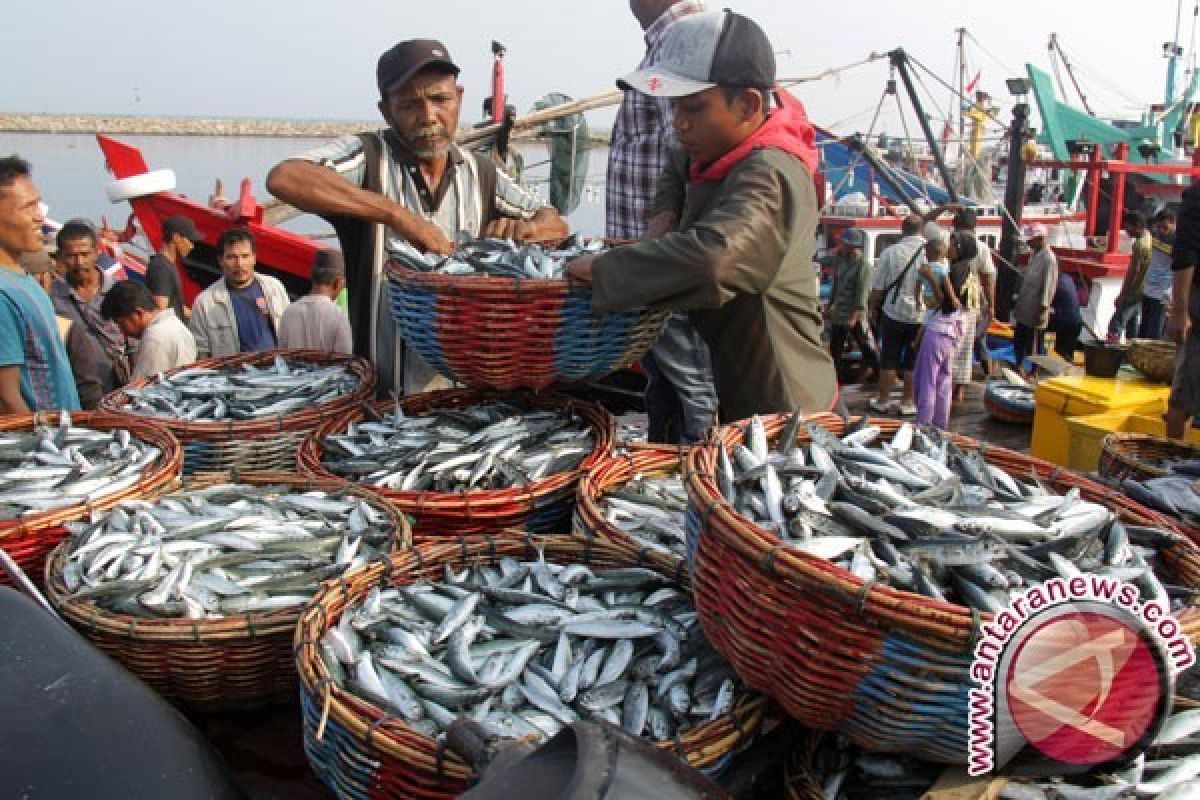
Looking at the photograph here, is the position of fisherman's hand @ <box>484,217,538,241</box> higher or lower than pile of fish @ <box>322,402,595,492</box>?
higher

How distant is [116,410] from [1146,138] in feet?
93.0

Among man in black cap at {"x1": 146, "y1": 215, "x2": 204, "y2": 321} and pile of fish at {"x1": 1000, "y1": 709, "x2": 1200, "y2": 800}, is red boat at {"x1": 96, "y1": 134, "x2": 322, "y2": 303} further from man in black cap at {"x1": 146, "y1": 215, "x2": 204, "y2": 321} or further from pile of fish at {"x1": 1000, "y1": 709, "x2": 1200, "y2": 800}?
pile of fish at {"x1": 1000, "y1": 709, "x2": 1200, "y2": 800}

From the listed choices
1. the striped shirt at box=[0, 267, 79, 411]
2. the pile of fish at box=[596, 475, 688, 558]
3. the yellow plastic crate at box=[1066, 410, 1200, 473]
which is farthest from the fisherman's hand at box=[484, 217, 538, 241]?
the yellow plastic crate at box=[1066, 410, 1200, 473]

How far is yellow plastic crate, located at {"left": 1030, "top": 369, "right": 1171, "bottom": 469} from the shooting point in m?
6.93

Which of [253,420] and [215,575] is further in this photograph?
[253,420]

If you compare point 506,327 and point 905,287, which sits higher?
point 506,327

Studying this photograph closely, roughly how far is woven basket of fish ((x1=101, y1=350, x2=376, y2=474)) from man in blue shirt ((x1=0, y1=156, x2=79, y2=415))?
0.28 m

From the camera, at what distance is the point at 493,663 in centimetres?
227

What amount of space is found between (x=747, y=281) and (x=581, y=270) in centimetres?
59

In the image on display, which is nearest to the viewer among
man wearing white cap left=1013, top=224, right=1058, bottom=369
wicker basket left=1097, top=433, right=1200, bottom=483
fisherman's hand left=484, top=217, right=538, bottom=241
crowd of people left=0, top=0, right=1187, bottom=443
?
crowd of people left=0, top=0, right=1187, bottom=443

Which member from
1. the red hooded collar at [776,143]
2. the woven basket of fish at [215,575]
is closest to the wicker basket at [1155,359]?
the red hooded collar at [776,143]

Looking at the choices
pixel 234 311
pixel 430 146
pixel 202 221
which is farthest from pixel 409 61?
pixel 202 221

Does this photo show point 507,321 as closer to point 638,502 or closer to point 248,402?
point 638,502

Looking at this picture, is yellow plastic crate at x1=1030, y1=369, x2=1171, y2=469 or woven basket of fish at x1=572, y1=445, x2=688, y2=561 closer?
woven basket of fish at x1=572, y1=445, x2=688, y2=561
